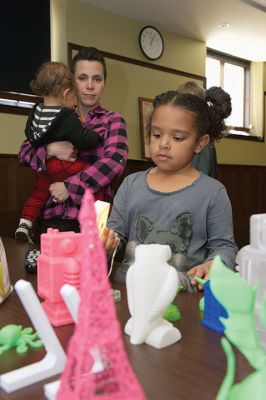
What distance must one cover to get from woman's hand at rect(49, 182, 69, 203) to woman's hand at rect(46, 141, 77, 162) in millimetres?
146

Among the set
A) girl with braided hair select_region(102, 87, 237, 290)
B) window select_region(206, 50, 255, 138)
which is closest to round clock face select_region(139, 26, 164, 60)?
window select_region(206, 50, 255, 138)

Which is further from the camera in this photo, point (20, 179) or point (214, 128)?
point (20, 179)

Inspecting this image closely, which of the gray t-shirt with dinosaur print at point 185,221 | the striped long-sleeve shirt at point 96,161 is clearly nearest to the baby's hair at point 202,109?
the gray t-shirt with dinosaur print at point 185,221

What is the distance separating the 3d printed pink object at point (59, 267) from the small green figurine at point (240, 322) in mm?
377

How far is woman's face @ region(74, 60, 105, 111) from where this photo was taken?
1.82 meters

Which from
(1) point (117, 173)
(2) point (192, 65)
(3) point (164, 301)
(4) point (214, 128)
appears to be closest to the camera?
(3) point (164, 301)

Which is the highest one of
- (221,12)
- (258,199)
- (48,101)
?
(221,12)

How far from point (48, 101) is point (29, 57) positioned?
65.0 inches

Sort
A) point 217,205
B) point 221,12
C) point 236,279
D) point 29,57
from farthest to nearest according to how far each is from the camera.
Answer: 1. point 221,12
2. point 29,57
3. point 217,205
4. point 236,279

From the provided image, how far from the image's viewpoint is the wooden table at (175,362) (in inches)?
18.9

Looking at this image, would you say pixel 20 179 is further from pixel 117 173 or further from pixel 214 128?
pixel 214 128

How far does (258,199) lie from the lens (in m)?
6.23

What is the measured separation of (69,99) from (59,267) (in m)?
1.35

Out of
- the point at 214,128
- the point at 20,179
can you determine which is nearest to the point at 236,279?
Result: the point at 214,128
